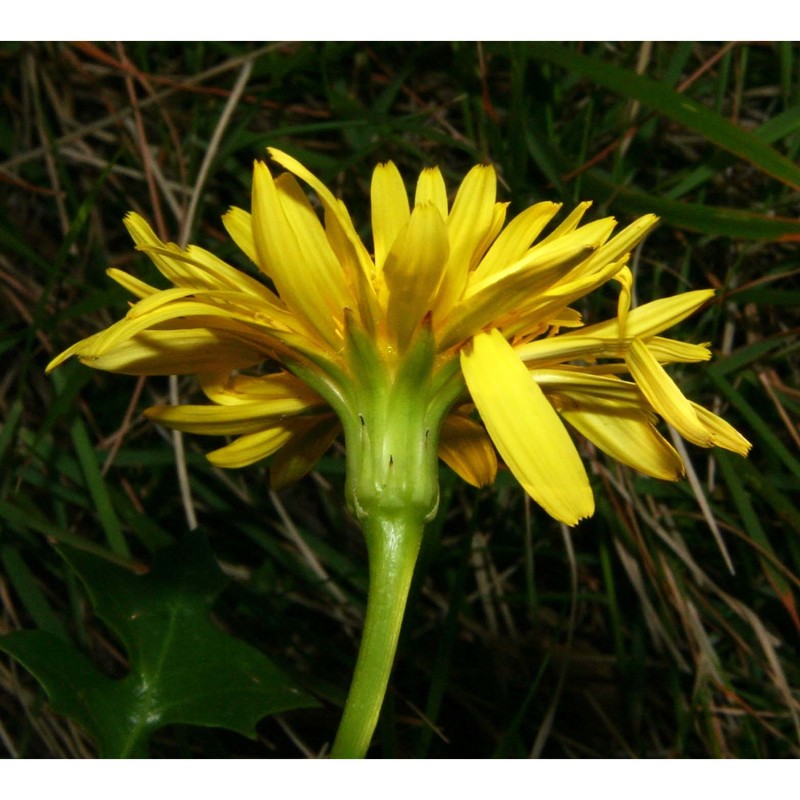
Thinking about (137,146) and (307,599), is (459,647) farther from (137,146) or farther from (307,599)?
(137,146)

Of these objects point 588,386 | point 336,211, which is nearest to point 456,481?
point 588,386

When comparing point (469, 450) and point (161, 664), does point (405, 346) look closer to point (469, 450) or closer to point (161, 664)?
point (469, 450)

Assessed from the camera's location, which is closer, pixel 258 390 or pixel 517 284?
pixel 517 284

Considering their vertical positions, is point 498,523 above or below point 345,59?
below

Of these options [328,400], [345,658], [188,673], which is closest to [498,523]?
[345,658]

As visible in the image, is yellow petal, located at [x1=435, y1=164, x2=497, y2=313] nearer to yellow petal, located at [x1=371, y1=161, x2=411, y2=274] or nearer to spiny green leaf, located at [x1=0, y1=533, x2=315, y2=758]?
yellow petal, located at [x1=371, y1=161, x2=411, y2=274]

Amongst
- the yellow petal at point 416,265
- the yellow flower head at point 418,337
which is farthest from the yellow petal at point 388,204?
the yellow petal at point 416,265

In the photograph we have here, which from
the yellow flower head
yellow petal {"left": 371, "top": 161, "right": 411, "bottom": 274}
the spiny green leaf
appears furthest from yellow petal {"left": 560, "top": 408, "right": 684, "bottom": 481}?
the spiny green leaf
